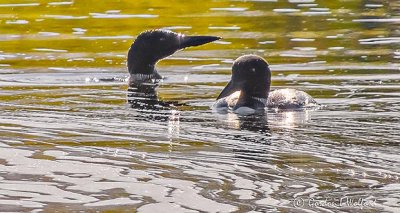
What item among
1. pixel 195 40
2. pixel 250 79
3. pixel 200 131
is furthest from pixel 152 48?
pixel 200 131

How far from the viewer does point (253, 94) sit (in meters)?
15.6

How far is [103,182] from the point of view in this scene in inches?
405

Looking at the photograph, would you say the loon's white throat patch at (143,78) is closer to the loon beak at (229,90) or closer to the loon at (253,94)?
the loon beak at (229,90)

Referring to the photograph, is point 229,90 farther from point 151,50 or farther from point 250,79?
point 151,50

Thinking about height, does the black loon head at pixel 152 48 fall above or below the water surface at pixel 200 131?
above

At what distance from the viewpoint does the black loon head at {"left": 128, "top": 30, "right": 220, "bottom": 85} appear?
20.2 metres

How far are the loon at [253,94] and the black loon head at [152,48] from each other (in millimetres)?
4103

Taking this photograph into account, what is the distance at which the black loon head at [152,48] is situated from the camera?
794 inches

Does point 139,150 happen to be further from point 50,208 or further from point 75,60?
point 75,60

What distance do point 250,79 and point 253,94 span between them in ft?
0.67

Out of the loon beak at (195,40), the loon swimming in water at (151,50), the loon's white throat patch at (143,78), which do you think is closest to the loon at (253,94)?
the loon swimming in water at (151,50)

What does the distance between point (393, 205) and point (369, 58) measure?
11290 millimetres

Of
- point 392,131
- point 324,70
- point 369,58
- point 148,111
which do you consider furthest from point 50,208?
point 369,58

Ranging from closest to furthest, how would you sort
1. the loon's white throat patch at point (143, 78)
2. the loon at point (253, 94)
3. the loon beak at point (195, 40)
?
the loon at point (253, 94), the loon's white throat patch at point (143, 78), the loon beak at point (195, 40)
